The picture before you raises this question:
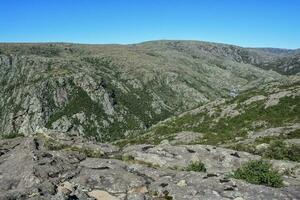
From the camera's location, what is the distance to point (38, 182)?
32.2m

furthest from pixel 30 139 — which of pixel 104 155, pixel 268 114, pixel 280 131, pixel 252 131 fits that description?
pixel 268 114

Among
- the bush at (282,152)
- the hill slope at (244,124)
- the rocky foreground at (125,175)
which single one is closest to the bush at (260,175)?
the rocky foreground at (125,175)

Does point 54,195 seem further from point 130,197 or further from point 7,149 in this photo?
point 7,149

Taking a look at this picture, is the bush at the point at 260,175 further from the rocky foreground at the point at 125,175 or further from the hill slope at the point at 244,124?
the hill slope at the point at 244,124

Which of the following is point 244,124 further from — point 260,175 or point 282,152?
point 260,175

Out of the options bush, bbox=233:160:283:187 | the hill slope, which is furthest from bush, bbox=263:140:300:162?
bush, bbox=233:160:283:187

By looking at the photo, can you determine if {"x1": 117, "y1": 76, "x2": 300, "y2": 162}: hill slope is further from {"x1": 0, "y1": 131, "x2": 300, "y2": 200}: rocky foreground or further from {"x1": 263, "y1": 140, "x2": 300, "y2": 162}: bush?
{"x1": 0, "y1": 131, "x2": 300, "y2": 200}: rocky foreground

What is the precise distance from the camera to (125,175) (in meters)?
32.9

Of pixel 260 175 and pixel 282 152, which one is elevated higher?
pixel 260 175

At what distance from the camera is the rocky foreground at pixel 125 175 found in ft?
92.8

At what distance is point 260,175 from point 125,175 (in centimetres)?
1074

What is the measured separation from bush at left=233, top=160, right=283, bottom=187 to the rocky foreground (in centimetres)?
83

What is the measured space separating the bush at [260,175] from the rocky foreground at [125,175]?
0.83 metres

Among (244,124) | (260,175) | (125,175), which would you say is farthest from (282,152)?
(244,124)
